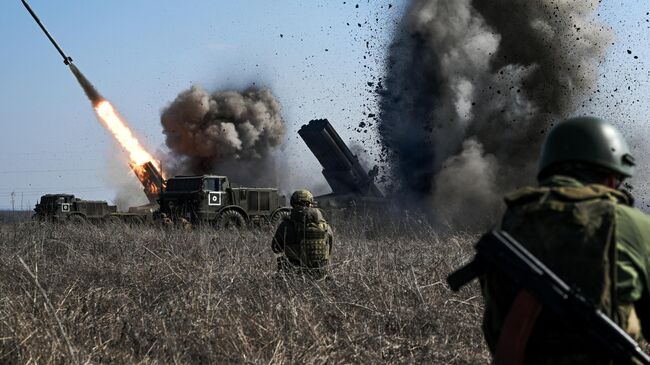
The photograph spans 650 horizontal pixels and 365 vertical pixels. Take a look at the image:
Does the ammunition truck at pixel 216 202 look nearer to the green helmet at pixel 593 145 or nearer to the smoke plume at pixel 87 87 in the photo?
the smoke plume at pixel 87 87

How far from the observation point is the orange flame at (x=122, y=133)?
2272cm

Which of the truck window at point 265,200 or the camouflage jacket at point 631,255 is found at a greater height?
the truck window at point 265,200

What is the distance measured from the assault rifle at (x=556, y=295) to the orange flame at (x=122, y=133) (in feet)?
70.1

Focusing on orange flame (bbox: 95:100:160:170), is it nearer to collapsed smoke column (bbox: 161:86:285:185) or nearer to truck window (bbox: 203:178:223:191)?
truck window (bbox: 203:178:223:191)

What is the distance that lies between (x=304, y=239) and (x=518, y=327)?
4.97 metres

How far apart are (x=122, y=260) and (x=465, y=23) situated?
13894 mm

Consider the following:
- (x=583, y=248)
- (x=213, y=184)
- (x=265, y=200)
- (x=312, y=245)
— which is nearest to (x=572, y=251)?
(x=583, y=248)

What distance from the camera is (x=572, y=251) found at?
2389mm

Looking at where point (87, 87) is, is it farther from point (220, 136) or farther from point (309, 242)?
point (309, 242)

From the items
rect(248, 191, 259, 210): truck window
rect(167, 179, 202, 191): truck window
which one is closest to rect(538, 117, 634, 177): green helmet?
rect(167, 179, 202, 191): truck window

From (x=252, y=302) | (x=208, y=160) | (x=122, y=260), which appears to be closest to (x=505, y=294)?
(x=252, y=302)

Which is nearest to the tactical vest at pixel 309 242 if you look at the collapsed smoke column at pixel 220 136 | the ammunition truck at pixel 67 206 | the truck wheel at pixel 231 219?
the truck wheel at pixel 231 219

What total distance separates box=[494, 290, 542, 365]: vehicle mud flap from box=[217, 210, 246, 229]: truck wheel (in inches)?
709

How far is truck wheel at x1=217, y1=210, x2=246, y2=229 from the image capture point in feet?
66.9
